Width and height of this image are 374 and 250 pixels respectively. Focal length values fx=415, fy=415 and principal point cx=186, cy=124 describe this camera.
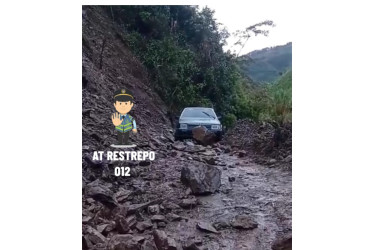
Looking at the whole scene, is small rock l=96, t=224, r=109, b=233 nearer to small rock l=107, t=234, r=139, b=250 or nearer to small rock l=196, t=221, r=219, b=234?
small rock l=107, t=234, r=139, b=250

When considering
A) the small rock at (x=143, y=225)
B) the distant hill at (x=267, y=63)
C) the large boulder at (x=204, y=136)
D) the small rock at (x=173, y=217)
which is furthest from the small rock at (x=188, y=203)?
the distant hill at (x=267, y=63)

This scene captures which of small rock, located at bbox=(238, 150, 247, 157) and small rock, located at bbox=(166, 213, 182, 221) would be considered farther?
small rock, located at bbox=(238, 150, 247, 157)

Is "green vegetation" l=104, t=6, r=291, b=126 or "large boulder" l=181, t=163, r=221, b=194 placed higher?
"green vegetation" l=104, t=6, r=291, b=126

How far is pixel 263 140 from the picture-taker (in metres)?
4.03

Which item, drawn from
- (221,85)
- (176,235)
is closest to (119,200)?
(176,235)

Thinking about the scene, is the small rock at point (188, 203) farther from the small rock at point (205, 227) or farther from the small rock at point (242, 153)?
the small rock at point (242, 153)

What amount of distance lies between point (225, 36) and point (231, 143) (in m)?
1.06

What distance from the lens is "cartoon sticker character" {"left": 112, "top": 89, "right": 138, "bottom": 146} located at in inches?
155

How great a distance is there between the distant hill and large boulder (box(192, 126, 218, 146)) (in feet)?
2.36

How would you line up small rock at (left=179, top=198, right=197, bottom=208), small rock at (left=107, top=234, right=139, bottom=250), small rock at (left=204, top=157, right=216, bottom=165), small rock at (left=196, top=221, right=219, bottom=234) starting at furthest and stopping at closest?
small rock at (left=204, top=157, right=216, bottom=165), small rock at (left=179, top=198, right=197, bottom=208), small rock at (left=196, top=221, right=219, bottom=234), small rock at (left=107, top=234, right=139, bottom=250)

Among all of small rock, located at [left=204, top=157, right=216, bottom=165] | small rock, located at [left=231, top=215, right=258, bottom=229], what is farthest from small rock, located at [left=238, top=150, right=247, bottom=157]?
small rock, located at [left=231, top=215, right=258, bottom=229]

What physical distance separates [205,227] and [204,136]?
2.83 feet

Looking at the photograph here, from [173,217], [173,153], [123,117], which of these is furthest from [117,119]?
[173,217]

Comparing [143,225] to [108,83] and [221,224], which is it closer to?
[221,224]
